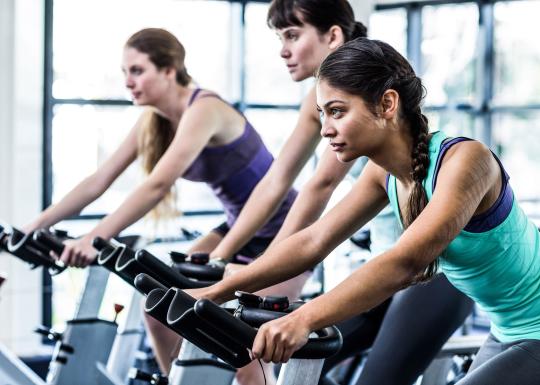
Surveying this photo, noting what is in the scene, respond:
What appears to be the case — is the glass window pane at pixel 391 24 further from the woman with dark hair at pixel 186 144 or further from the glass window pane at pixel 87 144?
the woman with dark hair at pixel 186 144

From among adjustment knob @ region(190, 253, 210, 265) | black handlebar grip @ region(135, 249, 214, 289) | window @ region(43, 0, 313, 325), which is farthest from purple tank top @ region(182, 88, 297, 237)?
window @ region(43, 0, 313, 325)

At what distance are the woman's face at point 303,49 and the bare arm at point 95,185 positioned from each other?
3.31 feet

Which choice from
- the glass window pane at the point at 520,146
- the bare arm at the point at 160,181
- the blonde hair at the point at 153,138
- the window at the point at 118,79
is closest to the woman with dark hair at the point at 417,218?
the bare arm at the point at 160,181

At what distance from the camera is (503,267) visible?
1805 mm

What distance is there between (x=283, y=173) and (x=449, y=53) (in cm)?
462

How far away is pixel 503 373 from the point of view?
1.76 m

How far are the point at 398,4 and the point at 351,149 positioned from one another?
17.3ft

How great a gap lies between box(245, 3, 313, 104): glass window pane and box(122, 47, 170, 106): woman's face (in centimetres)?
307

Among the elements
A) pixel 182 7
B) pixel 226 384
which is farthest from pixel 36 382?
pixel 182 7

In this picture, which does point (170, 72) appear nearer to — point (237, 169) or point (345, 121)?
point (237, 169)

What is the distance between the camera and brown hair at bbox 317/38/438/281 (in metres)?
1.72

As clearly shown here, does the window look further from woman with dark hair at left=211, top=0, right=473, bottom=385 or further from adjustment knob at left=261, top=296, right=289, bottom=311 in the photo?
adjustment knob at left=261, top=296, right=289, bottom=311

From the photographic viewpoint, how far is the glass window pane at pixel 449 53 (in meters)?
6.78

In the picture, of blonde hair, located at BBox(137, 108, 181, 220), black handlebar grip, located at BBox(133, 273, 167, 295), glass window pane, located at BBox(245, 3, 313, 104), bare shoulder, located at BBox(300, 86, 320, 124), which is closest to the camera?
black handlebar grip, located at BBox(133, 273, 167, 295)
